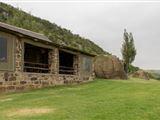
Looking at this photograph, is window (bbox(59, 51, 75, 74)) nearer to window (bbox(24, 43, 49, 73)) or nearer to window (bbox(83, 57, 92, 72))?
window (bbox(83, 57, 92, 72))

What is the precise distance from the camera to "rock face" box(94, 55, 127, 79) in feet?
125

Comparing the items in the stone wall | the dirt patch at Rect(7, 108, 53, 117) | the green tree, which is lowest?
the dirt patch at Rect(7, 108, 53, 117)

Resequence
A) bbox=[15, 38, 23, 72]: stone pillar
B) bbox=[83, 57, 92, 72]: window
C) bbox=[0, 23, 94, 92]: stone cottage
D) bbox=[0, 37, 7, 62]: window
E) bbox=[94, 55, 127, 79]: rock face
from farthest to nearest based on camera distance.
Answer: bbox=[94, 55, 127, 79]: rock face < bbox=[83, 57, 92, 72]: window < bbox=[15, 38, 23, 72]: stone pillar < bbox=[0, 23, 94, 92]: stone cottage < bbox=[0, 37, 7, 62]: window

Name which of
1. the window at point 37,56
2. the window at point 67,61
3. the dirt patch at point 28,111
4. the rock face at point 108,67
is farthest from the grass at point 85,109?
the rock face at point 108,67

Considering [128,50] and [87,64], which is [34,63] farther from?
[128,50]

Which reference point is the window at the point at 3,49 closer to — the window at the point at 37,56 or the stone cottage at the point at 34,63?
the stone cottage at the point at 34,63

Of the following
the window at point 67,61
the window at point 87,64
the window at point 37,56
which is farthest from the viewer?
the window at point 87,64

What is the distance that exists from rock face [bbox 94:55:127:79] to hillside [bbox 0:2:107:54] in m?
13.4

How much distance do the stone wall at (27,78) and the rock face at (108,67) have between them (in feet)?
21.1

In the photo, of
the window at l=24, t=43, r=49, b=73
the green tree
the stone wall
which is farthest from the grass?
the green tree

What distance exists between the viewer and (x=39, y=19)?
6881cm

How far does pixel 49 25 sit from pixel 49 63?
38.3 metres

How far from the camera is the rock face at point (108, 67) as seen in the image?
1499 inches

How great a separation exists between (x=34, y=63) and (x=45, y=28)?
34.5 meters
